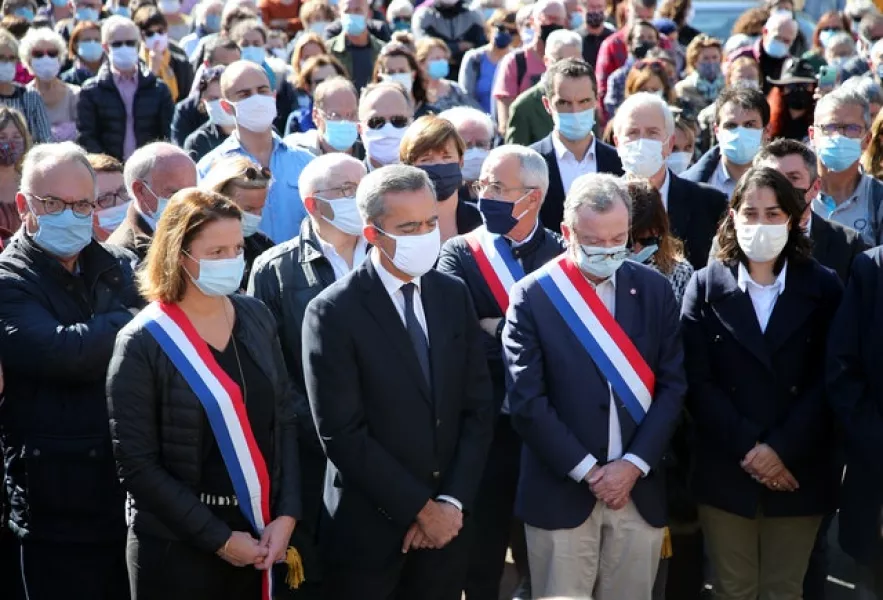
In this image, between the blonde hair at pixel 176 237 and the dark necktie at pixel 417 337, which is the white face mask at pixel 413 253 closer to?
the dark necktie at pixel 417 337

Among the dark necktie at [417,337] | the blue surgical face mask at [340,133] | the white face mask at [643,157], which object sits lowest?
the dark necktie at [417,337]

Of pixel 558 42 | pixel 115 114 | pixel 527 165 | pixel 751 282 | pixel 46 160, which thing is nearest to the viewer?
pixel 46 160

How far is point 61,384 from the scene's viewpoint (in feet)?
16.5

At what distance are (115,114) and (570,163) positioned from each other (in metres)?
4.63

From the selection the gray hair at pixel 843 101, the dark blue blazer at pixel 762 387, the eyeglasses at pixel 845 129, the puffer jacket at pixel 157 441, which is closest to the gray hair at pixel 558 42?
the gray hair at pixel 843 101

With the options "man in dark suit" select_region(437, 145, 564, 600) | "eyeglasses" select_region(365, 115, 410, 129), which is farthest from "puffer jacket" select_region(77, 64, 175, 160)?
"man in dark suit" select_region(437, 145, 564, 600)

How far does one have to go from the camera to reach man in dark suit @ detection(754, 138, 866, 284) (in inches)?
250

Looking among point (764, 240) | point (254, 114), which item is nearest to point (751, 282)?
point (764, 240)

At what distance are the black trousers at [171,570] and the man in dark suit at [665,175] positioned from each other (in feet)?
10.1

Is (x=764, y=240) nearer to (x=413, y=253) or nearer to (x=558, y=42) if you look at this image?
(x=413, y=253)

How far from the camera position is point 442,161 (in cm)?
643

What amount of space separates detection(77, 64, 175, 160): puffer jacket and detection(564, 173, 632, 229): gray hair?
6.04 metres

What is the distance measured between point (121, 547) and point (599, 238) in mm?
2195

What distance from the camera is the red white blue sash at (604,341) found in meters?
5.29
